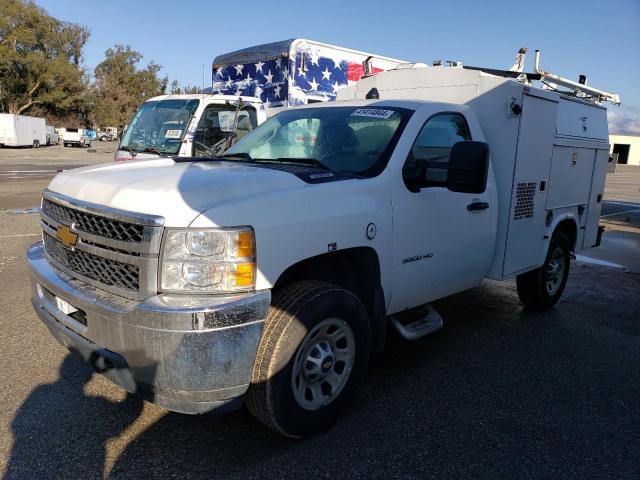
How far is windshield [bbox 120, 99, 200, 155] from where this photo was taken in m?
8.34

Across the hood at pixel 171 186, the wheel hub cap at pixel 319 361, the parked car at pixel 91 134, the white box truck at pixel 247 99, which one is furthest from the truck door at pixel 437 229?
the parked car at pixel 91 134

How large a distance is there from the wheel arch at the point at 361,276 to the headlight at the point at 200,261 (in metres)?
0.74

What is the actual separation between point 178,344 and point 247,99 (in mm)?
6854

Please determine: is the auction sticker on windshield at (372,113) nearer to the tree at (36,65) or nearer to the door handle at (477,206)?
the door handle at (477,206)

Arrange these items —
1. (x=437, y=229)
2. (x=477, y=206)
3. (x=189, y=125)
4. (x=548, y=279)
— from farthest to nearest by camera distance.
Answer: (x=189, y=125) < (x=548, y=279) < (x=477, y=206) < (x=437, y=229)

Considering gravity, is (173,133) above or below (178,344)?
above

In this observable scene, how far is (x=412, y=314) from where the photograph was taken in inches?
185

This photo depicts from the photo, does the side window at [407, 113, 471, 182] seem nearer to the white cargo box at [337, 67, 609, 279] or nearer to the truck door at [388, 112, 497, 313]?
the truck door at [388, 112, 497, 313]

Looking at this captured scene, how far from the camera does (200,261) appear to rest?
2.58m

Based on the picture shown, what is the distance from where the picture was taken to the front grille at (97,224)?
2676 mm

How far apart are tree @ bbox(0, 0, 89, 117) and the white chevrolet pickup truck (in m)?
64.2

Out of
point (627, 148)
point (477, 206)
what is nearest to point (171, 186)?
point (477, 206)

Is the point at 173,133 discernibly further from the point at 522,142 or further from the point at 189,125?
the point at 522,142

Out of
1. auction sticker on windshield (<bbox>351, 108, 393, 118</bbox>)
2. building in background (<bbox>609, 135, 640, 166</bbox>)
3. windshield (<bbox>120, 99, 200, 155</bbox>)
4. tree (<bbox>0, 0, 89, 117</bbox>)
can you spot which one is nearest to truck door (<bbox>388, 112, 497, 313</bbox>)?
auction sticker on windshield (<bbox>351, 108, 393, 118</bbox>)
